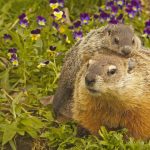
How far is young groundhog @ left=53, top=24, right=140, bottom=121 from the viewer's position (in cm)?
598

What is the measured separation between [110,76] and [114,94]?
164 mm

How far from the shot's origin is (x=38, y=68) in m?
6.61

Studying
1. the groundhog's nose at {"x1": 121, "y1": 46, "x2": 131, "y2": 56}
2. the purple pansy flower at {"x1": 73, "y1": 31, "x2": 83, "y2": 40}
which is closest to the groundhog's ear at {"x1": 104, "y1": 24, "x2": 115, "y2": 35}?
the groundhog's nose at {"x1": 121, "y1": 46, "x2": 131, "y2": 56}

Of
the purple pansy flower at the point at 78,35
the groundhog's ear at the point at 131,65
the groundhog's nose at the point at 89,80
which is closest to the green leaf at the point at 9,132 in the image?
the groundhog's nose at the point at 89,80

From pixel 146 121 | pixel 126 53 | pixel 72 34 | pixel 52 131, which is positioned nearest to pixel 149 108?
pixel 146 121

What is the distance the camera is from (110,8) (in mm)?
7930

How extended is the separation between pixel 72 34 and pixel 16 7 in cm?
99

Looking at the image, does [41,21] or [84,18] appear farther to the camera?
[84,18]

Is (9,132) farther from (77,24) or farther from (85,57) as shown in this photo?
(77,24)

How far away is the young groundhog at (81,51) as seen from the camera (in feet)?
19.6

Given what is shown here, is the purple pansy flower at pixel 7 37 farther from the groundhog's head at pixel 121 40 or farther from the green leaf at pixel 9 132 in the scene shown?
the green leaf at pixel 9 132

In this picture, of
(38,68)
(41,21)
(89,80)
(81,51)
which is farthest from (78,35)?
(89,80)

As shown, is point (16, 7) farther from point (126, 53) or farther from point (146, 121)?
point (146, 121)

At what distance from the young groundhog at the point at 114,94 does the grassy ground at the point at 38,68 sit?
0.40 feet
